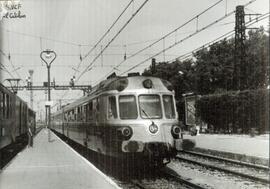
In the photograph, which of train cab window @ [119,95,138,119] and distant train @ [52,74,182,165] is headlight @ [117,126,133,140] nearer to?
distant train @ [52,74,182,165]

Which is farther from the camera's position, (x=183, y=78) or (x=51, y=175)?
(x=183, y=78)

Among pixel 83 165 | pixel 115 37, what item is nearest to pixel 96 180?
pixel 83 165

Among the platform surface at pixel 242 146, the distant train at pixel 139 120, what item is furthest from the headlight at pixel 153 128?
the platform surface at pixel 242 146

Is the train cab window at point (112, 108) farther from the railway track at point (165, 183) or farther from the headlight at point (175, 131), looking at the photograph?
the railway track at point (165, 183)

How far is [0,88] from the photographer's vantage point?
55.3ft

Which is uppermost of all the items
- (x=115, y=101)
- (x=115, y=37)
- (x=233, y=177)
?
(x=115, y=37)

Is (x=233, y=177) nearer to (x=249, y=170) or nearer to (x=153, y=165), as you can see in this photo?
(x=249, y=170)

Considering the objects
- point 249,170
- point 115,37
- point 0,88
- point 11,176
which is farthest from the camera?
point 115,37

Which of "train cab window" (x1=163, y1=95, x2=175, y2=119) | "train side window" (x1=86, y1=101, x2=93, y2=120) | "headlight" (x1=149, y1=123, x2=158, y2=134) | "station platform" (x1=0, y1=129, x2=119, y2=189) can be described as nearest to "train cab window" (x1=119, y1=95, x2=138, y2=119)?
"headlight" (x1=149, y1=123, x2=158, y2=134)

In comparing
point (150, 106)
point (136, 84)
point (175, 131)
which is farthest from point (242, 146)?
point (136, 84)

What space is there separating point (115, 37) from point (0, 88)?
197 inches

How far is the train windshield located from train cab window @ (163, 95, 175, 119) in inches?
8.4

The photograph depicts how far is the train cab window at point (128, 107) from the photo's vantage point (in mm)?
14250

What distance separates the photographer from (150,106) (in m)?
14.5
